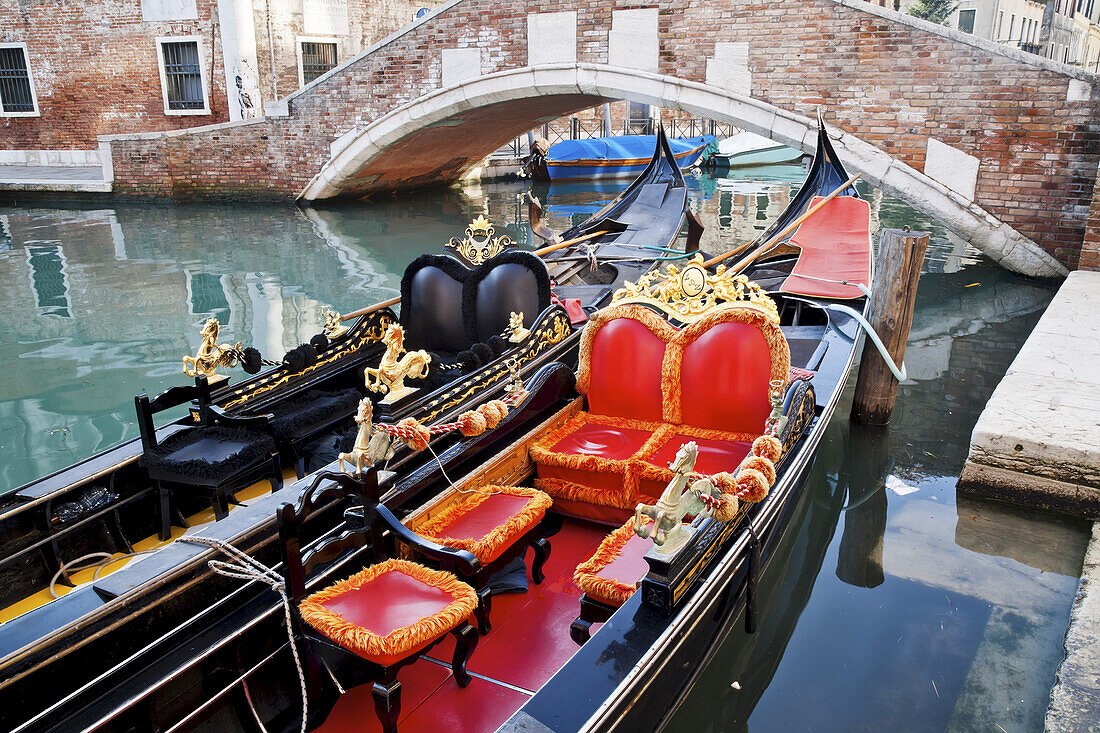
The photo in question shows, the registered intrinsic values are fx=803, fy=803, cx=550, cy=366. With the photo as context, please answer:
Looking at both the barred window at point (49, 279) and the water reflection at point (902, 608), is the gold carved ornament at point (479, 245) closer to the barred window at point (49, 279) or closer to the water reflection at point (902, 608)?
the water reflection at point (902, 608)

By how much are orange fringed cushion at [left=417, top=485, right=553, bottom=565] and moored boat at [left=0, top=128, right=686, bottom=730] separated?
0.32ft

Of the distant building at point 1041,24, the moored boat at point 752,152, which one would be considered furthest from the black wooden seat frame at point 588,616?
the distant building at point 1041,24

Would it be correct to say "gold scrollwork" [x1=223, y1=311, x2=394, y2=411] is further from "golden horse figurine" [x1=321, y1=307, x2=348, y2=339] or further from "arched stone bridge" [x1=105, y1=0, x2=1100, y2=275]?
"arched stone bridge" [x1=105, y1=0, x2=1100, y2=275]

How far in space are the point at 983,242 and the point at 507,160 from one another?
7.68 meters

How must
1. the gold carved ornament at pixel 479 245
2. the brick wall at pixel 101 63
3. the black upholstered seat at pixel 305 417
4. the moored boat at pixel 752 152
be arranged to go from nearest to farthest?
the black upholstered seat at pixel 305 417
the gold carved ornament at pixel 479 245
the brick wall at pixel 101 63
the moored boat at pixel 752 152

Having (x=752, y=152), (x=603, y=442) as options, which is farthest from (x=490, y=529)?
(x=752, y=152)

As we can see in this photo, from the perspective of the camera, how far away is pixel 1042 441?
2318mm

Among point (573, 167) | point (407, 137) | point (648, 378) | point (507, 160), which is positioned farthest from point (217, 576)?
point (507, 160)

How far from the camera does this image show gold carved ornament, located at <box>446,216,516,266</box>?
2686 millimetres

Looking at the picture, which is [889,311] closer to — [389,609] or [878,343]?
[878,343]

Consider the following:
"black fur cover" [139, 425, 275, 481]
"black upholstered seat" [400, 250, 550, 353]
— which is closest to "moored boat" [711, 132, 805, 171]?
"black upholstered seat" [400, 250, 550, 353]

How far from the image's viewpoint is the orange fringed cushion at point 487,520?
1572 mm

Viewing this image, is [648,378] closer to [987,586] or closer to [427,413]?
[427,413]

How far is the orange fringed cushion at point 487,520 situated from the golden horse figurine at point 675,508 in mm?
361
